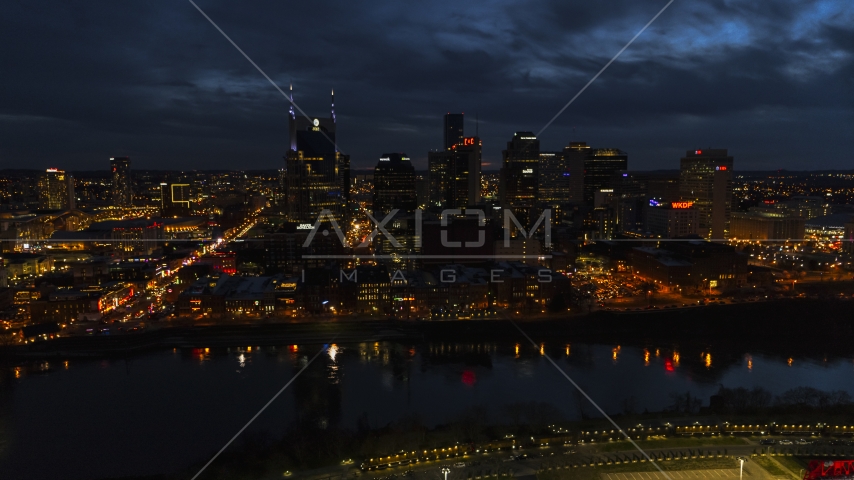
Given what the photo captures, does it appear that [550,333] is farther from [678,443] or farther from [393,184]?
[393,184]

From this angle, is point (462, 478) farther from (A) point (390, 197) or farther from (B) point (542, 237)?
(A) point (390, 197)

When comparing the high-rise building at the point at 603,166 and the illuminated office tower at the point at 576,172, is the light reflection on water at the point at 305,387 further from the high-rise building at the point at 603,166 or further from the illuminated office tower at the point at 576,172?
the illuminated office tower at the point at 576,172

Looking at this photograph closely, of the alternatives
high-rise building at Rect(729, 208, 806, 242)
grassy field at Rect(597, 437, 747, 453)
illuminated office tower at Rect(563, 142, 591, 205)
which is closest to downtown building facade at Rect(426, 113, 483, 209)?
illuminated office tower at Rect(563, 142, 591, 205)

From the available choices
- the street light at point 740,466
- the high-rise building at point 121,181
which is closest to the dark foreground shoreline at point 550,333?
the street light at point 740,466

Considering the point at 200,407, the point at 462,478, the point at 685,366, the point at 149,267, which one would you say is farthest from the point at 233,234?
the point at 462,478

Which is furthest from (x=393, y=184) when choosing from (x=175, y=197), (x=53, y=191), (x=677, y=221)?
(x=53, y=191)

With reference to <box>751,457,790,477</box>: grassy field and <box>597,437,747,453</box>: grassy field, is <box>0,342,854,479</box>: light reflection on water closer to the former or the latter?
<box>597,437,747,453</box>: grassy field
